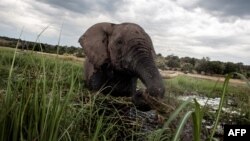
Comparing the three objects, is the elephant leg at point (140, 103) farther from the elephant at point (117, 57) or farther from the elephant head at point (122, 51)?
the elephant at point (117, 57)

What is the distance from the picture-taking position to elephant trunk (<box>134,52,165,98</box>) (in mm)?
5430

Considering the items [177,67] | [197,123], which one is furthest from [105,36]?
[177,67]

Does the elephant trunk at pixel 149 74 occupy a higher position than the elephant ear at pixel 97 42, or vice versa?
the elephant ear at pixel 97 42

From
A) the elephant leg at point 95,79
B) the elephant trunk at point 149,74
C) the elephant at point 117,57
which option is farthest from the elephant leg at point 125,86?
the elephant trunk at point 149,74

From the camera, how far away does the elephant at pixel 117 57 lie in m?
6.65

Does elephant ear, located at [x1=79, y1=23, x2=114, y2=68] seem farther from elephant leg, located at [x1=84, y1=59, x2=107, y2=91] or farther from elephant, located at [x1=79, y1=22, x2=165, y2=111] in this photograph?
elephant leg, located at [x1=84, y1=59, x2=107, y2=91]

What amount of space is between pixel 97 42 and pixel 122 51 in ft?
Result: 2.64

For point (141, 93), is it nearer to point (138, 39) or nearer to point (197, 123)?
point (138, 39)

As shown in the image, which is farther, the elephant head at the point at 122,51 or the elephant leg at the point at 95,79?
the elephant leg at the point at 95,79

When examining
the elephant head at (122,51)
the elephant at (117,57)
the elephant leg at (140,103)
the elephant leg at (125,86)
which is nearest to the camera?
the elephant leg at (140,103)

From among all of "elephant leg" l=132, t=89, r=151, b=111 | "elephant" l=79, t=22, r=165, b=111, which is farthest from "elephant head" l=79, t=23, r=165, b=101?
"elephant leg" l=132, t=89, r=151, b=111

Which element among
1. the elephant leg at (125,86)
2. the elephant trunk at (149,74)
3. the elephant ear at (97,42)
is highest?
the elephant ear at (97,42)

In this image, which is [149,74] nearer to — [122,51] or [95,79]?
[122,51]

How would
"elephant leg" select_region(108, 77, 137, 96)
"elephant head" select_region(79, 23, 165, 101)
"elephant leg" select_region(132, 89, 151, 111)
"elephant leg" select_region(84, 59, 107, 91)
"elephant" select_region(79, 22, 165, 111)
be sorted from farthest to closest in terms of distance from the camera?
"elephant leg" select_region(84, 59, 107, 91) < "elephant leg" select_region(108, 77, 137, 96) < "elephant" select_region(79, 22, 165, 111) < "elephant head" select_region(79, 23, 165, 101) < "elephant leg" select_region(132, 89, 151, 111)
